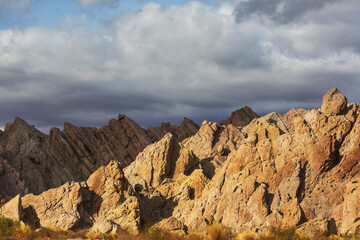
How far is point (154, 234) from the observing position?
30.5 m

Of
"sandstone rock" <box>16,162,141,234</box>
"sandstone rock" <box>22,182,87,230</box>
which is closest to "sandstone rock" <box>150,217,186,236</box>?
"sandstone rock" <box>16,162,141,234</box>

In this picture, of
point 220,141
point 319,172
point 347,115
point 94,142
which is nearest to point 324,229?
point 319,172

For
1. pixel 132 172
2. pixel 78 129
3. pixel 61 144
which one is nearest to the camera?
pixel 132 172

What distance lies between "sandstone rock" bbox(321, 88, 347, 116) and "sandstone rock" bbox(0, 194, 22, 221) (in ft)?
82.7

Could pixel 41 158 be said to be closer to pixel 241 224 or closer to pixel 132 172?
pixel 132 172

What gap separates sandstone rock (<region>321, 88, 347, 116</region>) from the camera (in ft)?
122

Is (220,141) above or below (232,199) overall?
above

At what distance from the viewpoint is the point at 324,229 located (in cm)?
2902

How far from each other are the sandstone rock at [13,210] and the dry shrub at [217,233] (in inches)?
542

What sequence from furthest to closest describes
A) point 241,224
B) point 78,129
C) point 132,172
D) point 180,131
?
point 180,131, point 78,129, point 132,172, point 241,224

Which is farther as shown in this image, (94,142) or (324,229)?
(94,142)

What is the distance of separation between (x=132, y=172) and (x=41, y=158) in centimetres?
1794

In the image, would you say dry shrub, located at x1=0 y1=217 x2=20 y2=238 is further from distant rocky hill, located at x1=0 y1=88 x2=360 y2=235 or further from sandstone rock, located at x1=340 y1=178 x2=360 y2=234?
sandstone rock, located at x1=340 y1=178 x2=360 y2=234

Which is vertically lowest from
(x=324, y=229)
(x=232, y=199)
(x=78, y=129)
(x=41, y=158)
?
(x=324, y=229)
